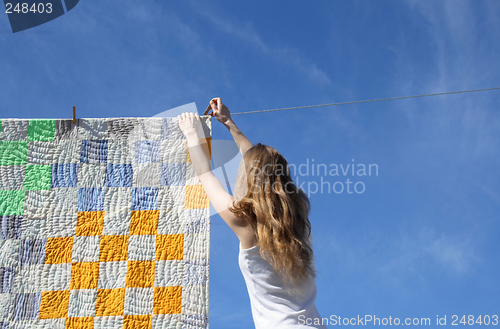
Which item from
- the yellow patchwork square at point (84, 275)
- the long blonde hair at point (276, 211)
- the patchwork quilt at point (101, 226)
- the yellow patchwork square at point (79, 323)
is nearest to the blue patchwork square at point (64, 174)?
the patchwork quilt at point (101, 226)

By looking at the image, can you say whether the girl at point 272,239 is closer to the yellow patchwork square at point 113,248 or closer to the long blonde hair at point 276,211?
the long blonde hair at point 276,211

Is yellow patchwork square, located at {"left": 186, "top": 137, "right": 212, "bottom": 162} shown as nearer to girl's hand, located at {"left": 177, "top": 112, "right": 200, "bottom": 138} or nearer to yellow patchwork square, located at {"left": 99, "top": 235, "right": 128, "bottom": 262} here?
girl's hand, located at {"left": 177, "top": 112, "right": 200, "bottom": 138}

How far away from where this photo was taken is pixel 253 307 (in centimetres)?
135

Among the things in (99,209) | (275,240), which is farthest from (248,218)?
(99,209)

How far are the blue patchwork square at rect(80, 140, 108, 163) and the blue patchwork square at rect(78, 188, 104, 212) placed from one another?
0.50ft

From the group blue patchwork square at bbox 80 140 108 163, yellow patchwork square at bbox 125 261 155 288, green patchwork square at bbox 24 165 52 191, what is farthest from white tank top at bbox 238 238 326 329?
green patchwork square at bbox 24 165 52 191

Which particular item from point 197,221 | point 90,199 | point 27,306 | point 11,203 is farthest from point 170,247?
point 11,203

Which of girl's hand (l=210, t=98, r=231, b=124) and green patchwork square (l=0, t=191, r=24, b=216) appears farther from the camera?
girl's hand (l=210, t=98, r=231, b=124)

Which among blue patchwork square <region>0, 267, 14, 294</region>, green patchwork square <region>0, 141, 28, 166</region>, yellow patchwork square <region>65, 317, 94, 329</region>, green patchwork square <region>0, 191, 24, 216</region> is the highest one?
green patchwork square <region>0, 141, 28, 166</region>

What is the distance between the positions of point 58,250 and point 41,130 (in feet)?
2.01

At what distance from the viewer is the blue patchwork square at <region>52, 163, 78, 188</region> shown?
1888mm

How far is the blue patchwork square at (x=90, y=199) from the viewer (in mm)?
1857

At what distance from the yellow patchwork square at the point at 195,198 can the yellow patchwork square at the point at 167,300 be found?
383mm

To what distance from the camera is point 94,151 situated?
1.94 m
